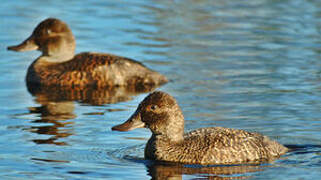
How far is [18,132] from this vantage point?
35.8 feet

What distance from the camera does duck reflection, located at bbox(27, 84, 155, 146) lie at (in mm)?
11062

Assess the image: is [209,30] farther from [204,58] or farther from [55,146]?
[55,146]

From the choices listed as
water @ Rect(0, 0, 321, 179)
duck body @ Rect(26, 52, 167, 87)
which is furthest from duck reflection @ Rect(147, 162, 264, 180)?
duck body @ Rect(26, 52, 167, 87)

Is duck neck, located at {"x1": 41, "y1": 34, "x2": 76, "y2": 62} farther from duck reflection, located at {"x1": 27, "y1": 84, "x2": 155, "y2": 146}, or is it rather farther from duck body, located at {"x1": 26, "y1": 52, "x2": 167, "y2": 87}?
duck reflection, located at {"x1": 27, "y1": 84, "x2": 155, "y2": 146}

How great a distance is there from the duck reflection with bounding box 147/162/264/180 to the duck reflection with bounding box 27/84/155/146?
168cm

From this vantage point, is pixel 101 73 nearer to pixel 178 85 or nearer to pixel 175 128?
pixel 178 85

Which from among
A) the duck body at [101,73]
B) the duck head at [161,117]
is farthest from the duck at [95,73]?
the duck head at [161,117]

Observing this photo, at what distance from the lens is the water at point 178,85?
941 centimetres

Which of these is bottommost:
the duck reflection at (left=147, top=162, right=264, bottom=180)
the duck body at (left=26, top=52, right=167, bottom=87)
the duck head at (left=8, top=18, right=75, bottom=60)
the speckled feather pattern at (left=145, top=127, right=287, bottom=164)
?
the duck reflection at (left=147, top=162, right=264, bottom=180)

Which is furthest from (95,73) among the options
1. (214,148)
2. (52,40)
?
(214,148)

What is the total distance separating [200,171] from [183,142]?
21.9 inches

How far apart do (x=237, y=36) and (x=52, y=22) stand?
435 cm

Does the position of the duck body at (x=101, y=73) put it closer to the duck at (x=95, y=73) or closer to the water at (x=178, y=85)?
the duck at (x=95, y=73)

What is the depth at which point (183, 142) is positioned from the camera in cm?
952
